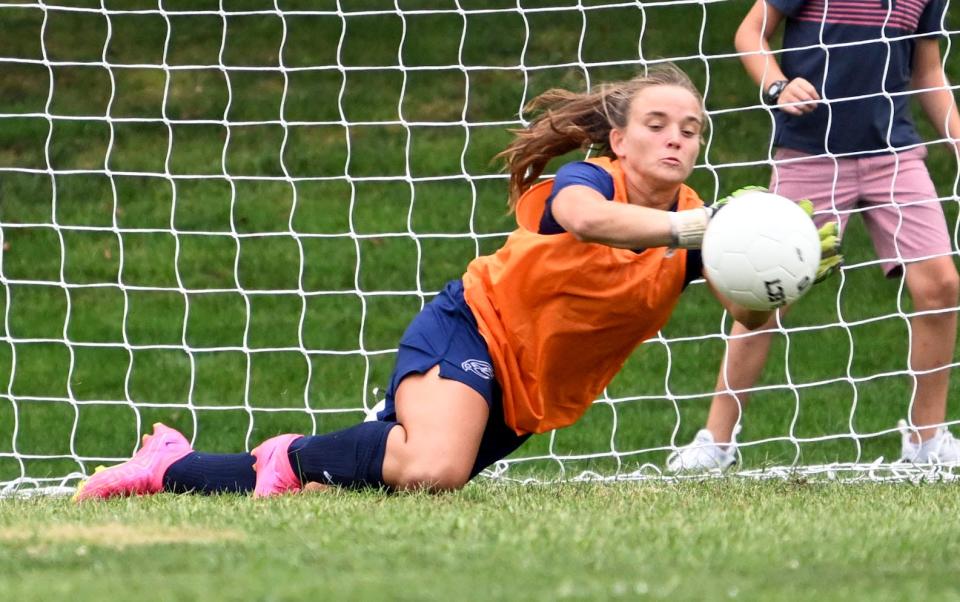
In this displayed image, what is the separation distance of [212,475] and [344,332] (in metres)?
3.45

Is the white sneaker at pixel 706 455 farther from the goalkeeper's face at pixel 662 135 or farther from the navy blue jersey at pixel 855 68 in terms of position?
the goalkeeper's face at pixel 662 135

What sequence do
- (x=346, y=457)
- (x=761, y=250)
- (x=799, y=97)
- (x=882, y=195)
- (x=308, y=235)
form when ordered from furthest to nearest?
(x=308, y=235), (x=882, y=195), (x=799, y=97), (x=346, y=457), (x=761, y=250)

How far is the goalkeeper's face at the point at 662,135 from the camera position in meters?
4.42

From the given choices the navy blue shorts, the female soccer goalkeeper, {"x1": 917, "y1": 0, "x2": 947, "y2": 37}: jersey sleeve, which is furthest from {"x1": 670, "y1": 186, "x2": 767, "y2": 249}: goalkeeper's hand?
{"x1": 917, "y1": 0, "x2": 947, "y2": 37}: jersey sleeve

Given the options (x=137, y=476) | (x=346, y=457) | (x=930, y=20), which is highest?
(x=930, y=20)

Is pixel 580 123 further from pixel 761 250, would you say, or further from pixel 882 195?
pixel 882 195

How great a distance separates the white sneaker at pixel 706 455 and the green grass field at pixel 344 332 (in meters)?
0.34

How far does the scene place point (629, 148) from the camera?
178 inches

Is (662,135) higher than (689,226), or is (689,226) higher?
(662,135)

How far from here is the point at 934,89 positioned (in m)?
5.68

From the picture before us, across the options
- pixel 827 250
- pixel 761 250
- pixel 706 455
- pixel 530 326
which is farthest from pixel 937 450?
pixel 761 250

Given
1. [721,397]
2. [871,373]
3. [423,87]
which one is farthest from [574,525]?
[423,87]

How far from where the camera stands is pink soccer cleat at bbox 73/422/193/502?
4.75 m

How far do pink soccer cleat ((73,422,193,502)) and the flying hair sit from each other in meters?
1.28
